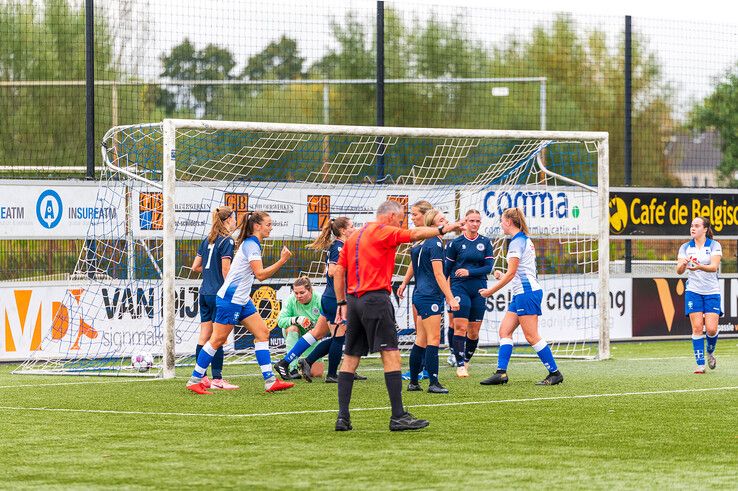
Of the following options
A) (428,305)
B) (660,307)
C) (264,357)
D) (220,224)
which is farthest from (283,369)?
(660,307)

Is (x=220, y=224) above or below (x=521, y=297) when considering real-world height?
above

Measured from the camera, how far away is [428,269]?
43.0 feet

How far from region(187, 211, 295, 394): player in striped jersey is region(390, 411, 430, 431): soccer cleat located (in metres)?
3.15

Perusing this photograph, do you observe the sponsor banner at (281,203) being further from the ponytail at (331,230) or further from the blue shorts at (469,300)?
the blue shorts at (469,300)

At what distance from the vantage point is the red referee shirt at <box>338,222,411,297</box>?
1000 cm

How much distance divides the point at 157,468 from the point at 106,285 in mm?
8741

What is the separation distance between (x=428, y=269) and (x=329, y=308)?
1.38 metres

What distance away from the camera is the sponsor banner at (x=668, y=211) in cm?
2005

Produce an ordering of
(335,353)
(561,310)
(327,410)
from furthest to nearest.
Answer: (561,310) < (335,353) < (327,410)

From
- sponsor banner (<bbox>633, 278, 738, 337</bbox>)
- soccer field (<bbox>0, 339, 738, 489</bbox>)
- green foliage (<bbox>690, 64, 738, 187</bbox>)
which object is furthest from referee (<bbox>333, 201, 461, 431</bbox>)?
green foliage (<bbox>690, 64, 738, 187</bbox>)

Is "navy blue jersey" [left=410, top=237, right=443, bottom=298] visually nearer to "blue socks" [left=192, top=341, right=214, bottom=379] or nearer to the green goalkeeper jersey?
the green goalkeeper jersey

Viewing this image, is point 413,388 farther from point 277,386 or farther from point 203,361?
point 203,361

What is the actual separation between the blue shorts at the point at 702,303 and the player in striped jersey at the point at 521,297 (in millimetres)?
2552

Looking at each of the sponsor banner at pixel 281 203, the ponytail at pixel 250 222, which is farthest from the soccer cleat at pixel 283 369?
the sponsor banner at pixel 281 203
